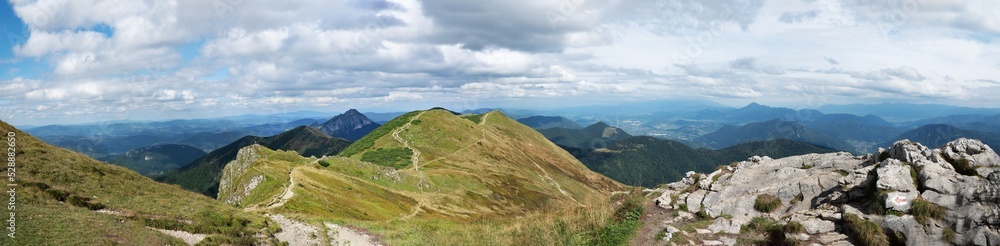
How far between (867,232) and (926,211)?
150 inches

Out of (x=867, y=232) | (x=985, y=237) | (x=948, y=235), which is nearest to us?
(x=985, y=237)

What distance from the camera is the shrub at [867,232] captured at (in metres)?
22.8

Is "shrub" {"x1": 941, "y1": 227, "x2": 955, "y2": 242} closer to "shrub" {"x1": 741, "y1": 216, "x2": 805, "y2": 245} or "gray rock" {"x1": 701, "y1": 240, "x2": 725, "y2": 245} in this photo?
"shrub" {"x1": 741, "y1": 216, "x2": 805, "y2": 245}

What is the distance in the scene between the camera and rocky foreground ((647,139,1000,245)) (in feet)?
76.3

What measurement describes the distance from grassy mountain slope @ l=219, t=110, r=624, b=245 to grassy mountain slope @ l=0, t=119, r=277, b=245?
10246mm

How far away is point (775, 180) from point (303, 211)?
47474mm

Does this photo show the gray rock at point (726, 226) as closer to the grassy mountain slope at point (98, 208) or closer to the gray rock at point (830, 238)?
the gray rock at point (830, 238)

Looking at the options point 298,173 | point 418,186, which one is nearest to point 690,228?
point 298,173

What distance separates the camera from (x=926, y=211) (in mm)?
23672

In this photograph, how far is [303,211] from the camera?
50.1 meters

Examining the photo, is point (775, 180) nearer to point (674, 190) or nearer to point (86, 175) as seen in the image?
point (674, 190)

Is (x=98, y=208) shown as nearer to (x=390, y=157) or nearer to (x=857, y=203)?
(x=857, y=203)

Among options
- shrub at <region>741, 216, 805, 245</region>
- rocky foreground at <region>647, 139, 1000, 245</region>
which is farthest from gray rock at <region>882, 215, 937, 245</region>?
shrub at <region>741, 216, 805, 245</region>

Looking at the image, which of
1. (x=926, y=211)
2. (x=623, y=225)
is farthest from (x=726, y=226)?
(x=926, y=211)
